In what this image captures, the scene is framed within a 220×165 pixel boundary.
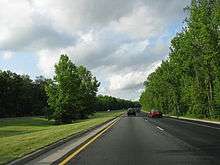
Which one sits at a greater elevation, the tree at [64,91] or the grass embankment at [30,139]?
the tree at [64,91]

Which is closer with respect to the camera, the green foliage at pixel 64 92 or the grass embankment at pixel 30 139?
the grass embankment at pixel 30 139

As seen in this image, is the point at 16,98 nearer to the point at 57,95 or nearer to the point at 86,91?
the point at 86,91

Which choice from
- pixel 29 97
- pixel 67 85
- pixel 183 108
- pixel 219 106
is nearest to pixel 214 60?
pixel 219 106

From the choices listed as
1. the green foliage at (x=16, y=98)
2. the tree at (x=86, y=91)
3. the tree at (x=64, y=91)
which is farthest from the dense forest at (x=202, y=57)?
the green foliage at (x=16, y=98)

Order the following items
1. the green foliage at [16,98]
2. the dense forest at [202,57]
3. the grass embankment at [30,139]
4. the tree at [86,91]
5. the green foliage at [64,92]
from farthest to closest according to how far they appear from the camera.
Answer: the green foliage at [16,98] → the tree at [86,91] → the green foliage at [64,92] → the dense forest at [202,57] → the grass embankment at [30,139]

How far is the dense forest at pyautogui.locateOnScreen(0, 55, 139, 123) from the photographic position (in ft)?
301

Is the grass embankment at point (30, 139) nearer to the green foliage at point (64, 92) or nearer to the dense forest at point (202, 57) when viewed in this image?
the dense forest at point (202, 57)

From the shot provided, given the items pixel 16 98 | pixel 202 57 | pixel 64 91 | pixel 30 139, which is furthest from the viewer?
pixel 16 98

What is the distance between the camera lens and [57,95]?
9331cm

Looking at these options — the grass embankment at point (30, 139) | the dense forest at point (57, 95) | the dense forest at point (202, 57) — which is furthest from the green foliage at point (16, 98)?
the grass embankment at point (30, 139)

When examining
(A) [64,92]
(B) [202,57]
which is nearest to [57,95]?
(A) [64,92]

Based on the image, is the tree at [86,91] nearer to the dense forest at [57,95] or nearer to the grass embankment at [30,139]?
the dense forest at [57,95]

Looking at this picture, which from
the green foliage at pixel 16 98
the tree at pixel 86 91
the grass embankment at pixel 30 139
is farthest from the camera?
the green foliage at pixel 16 98

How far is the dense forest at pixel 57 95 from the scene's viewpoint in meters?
91.8
